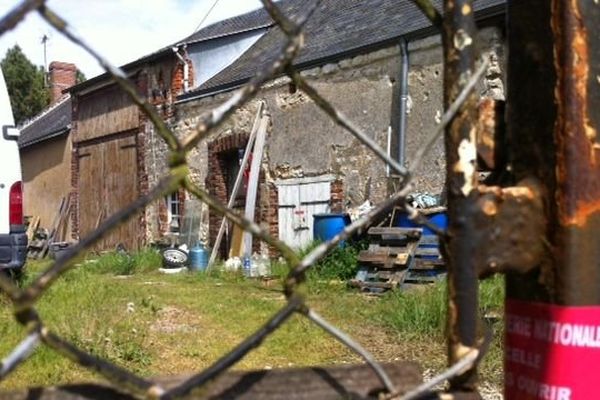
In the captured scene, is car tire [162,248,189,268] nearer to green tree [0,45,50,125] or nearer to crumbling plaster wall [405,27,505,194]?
crumbling plaster wall [405,27,505,194]

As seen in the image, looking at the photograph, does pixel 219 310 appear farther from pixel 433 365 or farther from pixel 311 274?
pixel 433 365

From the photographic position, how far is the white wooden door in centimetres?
1110

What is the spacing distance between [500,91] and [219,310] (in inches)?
145

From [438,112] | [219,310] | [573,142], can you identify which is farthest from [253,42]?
[573,142]

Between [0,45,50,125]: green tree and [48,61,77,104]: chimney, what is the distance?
1066 cm

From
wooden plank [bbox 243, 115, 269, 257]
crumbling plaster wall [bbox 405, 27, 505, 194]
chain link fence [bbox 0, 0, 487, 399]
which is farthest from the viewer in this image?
wooden plank [bbox 243, 115, 269, 257]

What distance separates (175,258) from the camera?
12812 mm

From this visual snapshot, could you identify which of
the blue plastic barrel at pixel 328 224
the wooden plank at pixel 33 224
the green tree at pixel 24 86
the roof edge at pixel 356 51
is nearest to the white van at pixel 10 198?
the roof edge at pixel 356 51

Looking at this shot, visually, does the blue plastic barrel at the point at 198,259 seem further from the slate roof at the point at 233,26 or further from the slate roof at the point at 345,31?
the slate roof at the point at 233,26

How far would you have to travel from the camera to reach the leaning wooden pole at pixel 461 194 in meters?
0.96

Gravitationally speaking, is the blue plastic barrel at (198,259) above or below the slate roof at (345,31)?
below

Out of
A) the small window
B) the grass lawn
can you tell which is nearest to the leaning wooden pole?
the grass lawn

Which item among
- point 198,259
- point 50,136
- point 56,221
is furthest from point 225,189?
point 50,136

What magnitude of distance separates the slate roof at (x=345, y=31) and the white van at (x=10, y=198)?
142 inches
